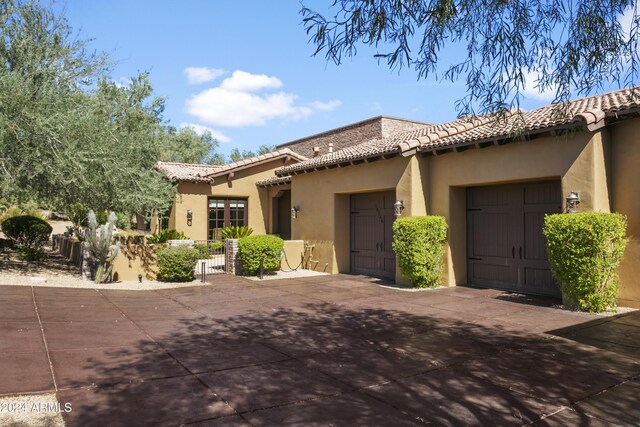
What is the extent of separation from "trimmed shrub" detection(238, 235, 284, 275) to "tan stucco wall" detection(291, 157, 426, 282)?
2.00m

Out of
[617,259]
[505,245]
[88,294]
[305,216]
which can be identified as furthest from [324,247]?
[617,259]

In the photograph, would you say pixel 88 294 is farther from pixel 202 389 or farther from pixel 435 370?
pixel 435 370

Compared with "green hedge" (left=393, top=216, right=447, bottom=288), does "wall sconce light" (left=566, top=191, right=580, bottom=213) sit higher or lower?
higher

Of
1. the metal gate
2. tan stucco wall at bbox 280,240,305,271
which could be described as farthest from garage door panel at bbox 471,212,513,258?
the metal gate

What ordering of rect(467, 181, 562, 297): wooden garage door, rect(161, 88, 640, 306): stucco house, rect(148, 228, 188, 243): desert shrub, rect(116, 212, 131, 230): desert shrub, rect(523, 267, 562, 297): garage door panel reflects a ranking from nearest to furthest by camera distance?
rect(161, 88, 640, 306): stucco house < rect(523, 267, 562, 297): garage door panel < rect(467, 181, 562, 297): wooden garage door < rect(148, 228, 188, 243): desert shrub < rect(116, 212, 131, 230): desert shrub

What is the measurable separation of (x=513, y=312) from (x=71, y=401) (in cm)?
770

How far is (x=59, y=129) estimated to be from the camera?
11.2 m

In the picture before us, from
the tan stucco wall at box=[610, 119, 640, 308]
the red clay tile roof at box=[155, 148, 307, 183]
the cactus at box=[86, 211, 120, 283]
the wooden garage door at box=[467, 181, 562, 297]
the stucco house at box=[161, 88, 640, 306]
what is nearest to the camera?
the tan stucco wall at box=[610, 119, 640, 308]

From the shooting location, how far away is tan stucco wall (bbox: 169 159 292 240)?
66.6ft

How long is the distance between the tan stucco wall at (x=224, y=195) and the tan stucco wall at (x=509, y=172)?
11.6 meters

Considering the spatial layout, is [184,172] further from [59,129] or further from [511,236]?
[511,236]

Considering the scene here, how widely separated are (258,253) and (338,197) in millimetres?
3530

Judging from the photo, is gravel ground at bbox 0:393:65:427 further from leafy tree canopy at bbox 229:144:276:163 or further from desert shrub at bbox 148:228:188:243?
leafy tree canopy at bbox 229:144:276:163

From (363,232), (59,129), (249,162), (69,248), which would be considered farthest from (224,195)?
(59,129)
